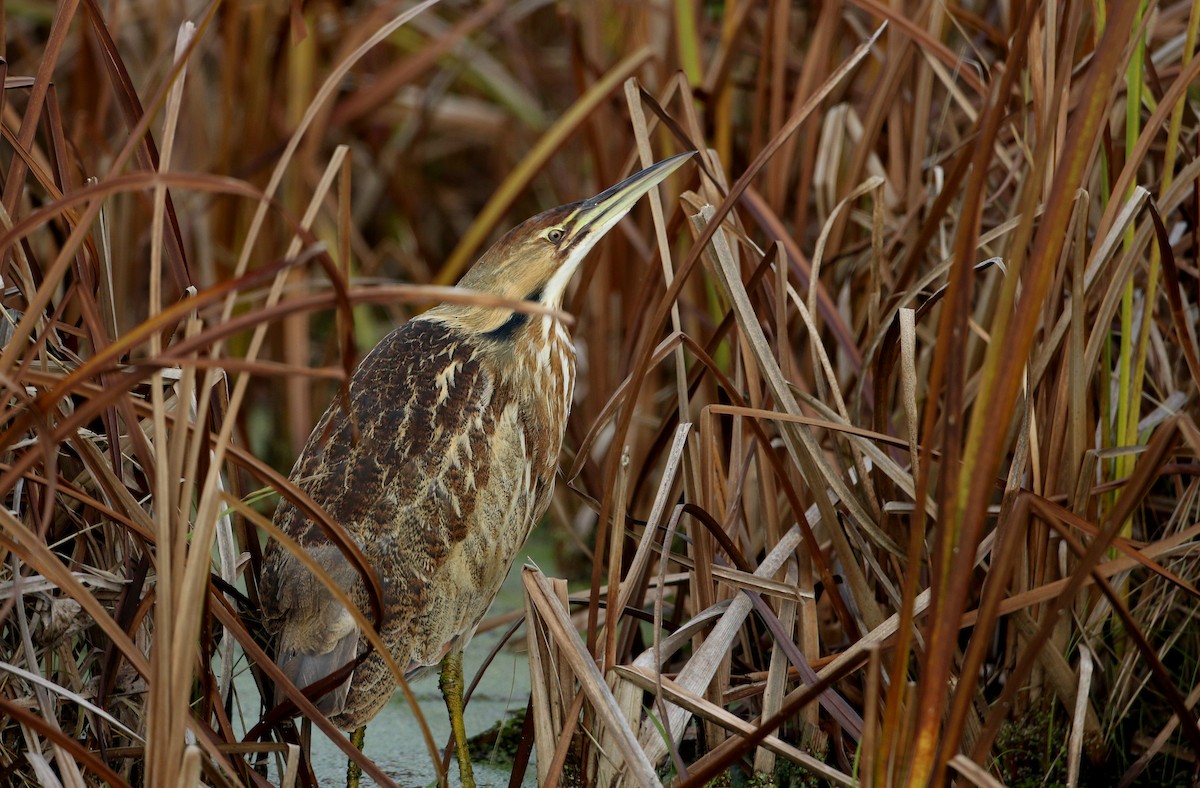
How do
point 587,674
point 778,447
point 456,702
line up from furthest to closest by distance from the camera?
1. point 778,447
2. point 456,702
3. point 587,674

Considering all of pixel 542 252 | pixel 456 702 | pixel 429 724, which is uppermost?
pixel 542 252

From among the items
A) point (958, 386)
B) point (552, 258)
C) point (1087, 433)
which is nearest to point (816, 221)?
point (552, 258)

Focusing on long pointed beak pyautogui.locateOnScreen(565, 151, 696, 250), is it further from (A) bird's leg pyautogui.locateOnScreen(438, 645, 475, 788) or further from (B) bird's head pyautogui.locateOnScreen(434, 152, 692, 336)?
(A) bird's leg pyautogui.locateOnScreen(438, 645, 475, 788)

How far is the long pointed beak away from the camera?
1.64 metres

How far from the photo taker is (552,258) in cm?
176

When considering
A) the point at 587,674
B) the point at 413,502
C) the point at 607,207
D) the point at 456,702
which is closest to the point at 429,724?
the point at 456,702

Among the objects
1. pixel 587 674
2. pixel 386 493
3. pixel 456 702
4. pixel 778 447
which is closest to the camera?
pixel 587 674

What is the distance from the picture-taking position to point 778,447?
1965 millimetres

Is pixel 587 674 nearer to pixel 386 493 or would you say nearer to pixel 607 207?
pixel 386 493

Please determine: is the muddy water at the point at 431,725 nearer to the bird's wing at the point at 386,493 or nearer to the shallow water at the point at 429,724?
the shallow water at the point at 429,724

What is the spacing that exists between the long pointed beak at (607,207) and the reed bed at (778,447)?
0.12 ft

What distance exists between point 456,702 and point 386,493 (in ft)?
1.05

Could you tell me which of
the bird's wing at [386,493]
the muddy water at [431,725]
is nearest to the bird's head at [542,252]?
the bird's wing at [386,493]

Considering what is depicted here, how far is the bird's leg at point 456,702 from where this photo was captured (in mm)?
1649
